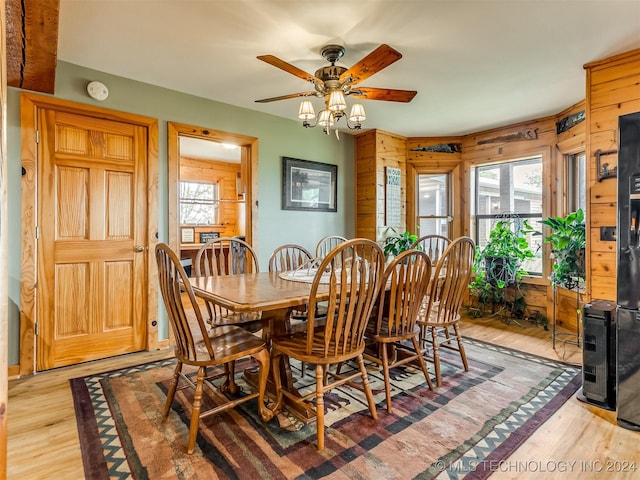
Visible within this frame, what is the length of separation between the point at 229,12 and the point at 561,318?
4456 millimetres

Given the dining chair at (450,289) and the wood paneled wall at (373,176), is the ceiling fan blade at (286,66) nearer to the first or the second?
the dining chair at (450,289)

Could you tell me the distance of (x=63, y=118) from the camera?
108 inches

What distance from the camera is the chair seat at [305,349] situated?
1.75m

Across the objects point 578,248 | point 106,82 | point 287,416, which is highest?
point 106,82

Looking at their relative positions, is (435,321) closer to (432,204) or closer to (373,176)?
(373,176)

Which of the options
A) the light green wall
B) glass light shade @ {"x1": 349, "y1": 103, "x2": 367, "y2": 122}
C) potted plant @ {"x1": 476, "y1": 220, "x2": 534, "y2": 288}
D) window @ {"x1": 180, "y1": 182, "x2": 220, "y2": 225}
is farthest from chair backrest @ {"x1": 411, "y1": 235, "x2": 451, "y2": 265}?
window @ {"x1": 180, "y1": 182, "x2": 220, "y2": 225}

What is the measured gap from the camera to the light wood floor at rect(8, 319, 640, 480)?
154 centimetres

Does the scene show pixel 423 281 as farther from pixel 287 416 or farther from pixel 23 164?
pixel 23 164

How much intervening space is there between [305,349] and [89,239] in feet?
7.31

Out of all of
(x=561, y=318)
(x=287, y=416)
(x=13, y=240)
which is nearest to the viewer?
(x=287, y=416)

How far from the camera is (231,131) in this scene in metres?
3.62

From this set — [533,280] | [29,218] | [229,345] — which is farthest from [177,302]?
[533,280]

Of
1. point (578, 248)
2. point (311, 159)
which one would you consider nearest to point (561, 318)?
point (578, 248)

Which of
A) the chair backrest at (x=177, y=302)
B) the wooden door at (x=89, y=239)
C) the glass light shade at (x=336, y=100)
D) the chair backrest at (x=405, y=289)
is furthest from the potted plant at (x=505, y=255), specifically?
the wooden door at (x=89, y=239)
